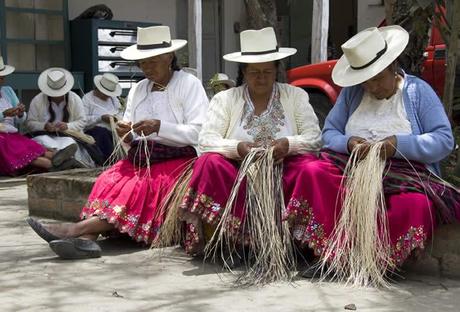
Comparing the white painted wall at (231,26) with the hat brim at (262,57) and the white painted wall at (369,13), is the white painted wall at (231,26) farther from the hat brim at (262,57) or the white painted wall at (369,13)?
the hat brim at (262,57)

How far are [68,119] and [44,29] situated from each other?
2.03 meters

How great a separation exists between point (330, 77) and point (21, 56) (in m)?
4.14

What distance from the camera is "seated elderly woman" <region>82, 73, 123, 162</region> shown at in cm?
875

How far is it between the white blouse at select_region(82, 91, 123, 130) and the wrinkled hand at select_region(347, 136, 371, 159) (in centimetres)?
493

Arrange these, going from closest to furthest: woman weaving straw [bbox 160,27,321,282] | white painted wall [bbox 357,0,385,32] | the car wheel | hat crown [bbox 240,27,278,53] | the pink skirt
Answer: the pink skirt → woman weaving straw [bbox 160,27,321,282] → hat crown [bbox 240,27,278,53] → the car wheel → white painted wall [bbox 357,0,385,32]

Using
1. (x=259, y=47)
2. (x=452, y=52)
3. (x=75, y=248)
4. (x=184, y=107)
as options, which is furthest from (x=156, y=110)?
(x=452, y=52)

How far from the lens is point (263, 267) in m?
4.20

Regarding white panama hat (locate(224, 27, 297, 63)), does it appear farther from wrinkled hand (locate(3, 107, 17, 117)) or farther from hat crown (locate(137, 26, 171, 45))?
wrinkled hand (locate(3, 107, 17, 117))

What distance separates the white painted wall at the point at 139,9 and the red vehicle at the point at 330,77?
12.5ft

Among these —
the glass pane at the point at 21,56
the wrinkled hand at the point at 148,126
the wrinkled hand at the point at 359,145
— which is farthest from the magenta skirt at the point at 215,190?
the glass pane at the point at 21,56

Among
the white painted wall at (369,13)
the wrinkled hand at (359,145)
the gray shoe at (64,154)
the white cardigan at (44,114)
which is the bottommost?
the gray shoe at (64,154)

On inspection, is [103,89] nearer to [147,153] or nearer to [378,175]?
[147,153]

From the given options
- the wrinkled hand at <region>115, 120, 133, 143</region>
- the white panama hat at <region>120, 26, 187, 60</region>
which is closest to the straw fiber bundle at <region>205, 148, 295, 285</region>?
the wrinkled hand at <region>115, 120, 133, 143</region>

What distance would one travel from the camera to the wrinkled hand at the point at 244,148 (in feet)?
14.4
